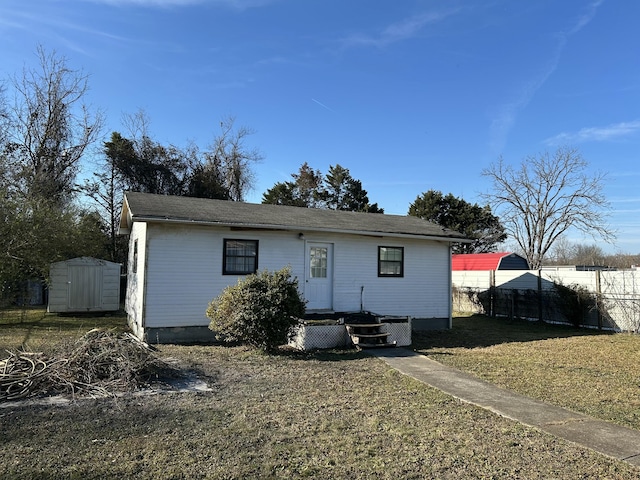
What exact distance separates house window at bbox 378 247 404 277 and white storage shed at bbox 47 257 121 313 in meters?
9.88

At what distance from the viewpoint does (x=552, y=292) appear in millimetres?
15305

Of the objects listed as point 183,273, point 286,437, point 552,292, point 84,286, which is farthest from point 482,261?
point 286,437

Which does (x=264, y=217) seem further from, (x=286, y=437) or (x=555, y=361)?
(x=286, y=437)

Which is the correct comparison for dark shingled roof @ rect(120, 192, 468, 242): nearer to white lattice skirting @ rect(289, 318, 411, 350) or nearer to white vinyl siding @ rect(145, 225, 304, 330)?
white vinyl siding @ rect(145, 225, 304, 330)

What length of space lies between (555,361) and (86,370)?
8437mm

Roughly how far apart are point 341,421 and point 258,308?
3.92 meters

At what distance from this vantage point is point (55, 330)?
11.8m

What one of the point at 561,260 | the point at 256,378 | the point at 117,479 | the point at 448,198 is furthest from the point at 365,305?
the point at 561,260

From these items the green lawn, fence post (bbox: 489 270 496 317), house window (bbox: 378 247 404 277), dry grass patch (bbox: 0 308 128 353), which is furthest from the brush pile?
fence post (bbox: 489 270 496 317)

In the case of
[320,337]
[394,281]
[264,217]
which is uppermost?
[264,217]

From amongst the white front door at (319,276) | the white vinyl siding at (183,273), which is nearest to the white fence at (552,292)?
the white front door at (319,276)

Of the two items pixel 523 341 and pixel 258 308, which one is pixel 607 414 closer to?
pixel 258 308

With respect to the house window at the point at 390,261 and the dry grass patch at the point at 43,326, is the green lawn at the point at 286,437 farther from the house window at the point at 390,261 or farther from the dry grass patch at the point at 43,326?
the house window at the point at 390,261

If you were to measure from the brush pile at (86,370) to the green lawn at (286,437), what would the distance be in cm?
54
